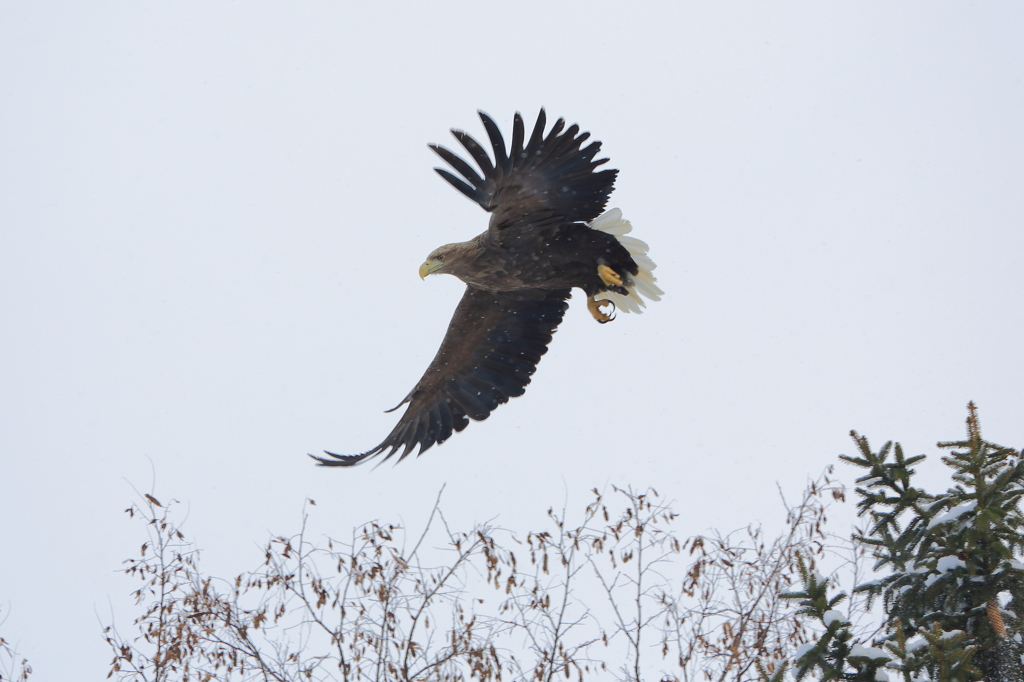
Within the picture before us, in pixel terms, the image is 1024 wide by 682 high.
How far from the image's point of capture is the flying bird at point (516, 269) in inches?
202

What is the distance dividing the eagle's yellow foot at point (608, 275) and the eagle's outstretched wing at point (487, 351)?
0.51m

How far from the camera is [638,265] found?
6809 mm

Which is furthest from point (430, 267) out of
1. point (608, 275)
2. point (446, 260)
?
point (608, 275)

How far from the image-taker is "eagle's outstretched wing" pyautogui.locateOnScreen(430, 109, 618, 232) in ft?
16.3

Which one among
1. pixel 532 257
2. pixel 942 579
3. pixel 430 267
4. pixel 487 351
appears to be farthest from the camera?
pixel 487 351

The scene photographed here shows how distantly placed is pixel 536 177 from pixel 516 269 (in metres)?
0.72

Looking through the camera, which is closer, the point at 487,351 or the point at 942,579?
the point at 942,579

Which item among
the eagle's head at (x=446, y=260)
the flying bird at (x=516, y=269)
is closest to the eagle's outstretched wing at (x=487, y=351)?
the flying bird at (x=516, y=269)

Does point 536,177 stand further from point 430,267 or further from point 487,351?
point 487,351

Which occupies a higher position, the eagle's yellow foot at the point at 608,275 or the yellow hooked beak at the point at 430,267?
the eagle's yellow foot at the point at 608,275

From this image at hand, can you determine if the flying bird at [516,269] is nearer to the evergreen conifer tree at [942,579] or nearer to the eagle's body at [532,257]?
the eagle's body at [532,257]

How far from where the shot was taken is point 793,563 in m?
4.81

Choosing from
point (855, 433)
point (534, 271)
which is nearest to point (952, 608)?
point (855, 433)

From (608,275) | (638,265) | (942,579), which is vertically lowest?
(942,579)
